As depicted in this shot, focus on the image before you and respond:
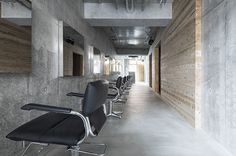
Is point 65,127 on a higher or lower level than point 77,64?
lower

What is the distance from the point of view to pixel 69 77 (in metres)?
4.25

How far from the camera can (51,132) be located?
1.68 metres

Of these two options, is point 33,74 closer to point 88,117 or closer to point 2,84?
point 2,84

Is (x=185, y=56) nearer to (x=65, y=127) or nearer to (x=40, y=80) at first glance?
(x=40, y=80)

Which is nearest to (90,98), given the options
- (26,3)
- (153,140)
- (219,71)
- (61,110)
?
(61,110)

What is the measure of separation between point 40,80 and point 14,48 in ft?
2.41

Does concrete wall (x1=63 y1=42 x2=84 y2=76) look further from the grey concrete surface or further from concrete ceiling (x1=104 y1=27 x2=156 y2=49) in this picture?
concrete ceiling (x1=104 y1=27 x2=156 y2=49)

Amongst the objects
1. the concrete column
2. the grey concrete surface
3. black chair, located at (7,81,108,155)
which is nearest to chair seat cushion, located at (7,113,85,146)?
black chair, located at (7,81,108,155)

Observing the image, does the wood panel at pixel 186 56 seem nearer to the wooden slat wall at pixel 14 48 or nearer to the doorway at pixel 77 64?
the doorway at pixel 77 64

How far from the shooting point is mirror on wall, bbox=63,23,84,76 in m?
4.09

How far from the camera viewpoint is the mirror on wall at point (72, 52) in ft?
13.4

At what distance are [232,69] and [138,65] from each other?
24.3 meters

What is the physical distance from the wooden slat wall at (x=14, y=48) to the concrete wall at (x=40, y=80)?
93 millimetres

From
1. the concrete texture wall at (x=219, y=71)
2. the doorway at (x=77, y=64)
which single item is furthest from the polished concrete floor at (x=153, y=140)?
the doorway at (x=77, y=64)
